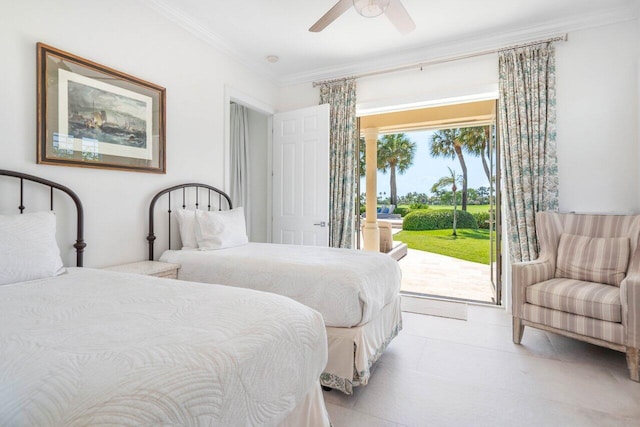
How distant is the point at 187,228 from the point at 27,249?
1230 millimetres

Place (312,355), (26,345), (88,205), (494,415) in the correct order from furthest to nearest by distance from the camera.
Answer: (88,205)
(494,415)
(312,355)
(26,345)

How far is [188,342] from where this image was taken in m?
0.90

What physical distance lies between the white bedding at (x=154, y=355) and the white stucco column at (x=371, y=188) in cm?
457

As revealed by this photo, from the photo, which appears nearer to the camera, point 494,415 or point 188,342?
point 188,342

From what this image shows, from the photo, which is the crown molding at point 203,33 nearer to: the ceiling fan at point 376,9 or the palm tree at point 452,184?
the ceiling fan at point 376,9

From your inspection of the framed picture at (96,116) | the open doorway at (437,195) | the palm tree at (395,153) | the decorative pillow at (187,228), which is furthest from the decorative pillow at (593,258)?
the palm tree at (395,153)

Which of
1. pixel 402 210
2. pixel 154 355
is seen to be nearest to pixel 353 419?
pixel 154 355

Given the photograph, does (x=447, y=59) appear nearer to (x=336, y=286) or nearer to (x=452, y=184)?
(x=336, y=286)

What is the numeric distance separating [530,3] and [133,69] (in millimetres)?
3288

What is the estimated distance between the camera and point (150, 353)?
0.83m

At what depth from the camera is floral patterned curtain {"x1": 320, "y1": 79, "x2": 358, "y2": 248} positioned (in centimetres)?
402

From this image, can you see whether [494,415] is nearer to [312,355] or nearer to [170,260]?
[312,355]

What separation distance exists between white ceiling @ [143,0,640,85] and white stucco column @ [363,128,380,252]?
176 centimetres

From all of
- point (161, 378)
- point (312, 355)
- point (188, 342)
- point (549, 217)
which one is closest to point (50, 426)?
point (161, 378)
